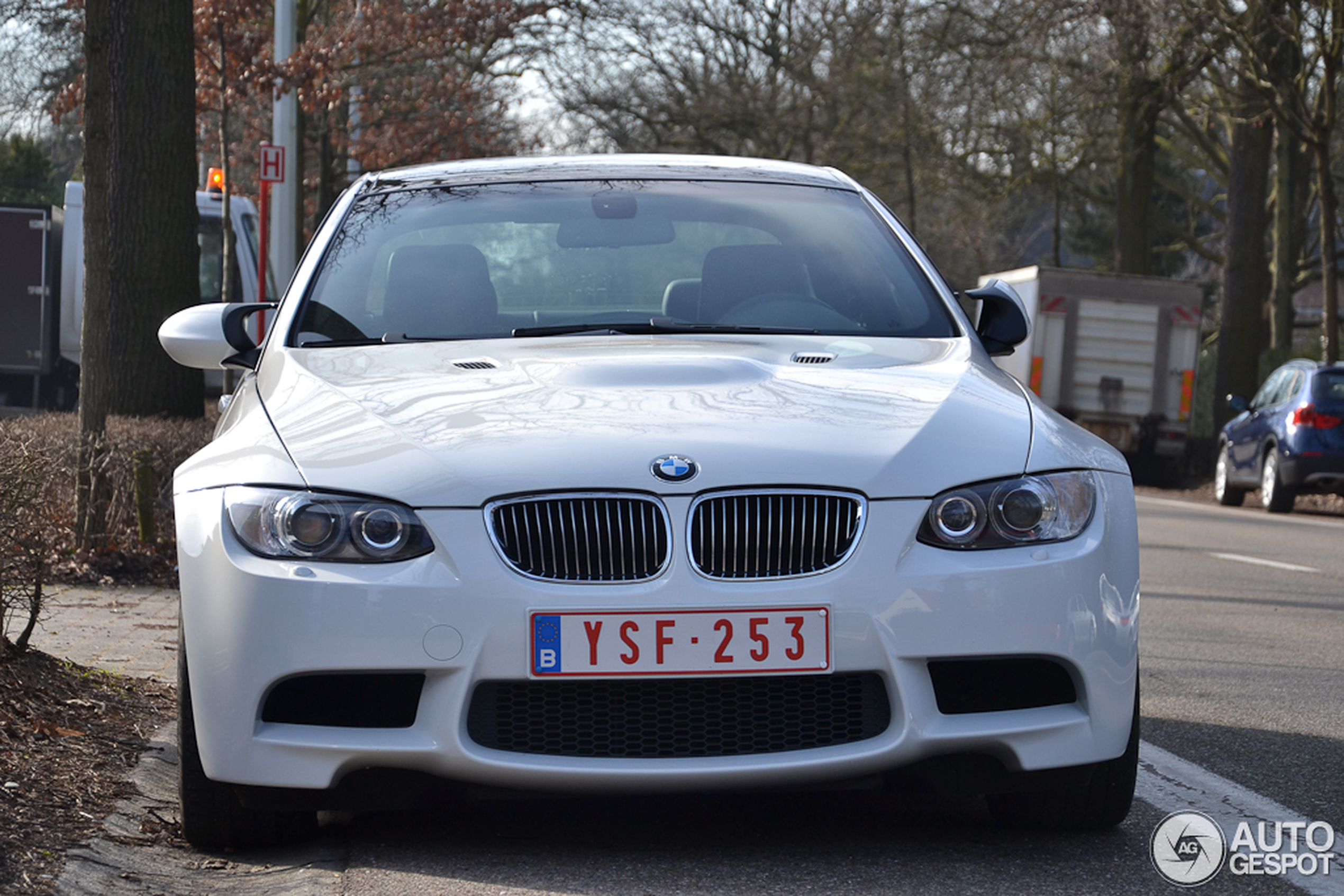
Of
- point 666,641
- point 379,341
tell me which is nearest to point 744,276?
point 379,341

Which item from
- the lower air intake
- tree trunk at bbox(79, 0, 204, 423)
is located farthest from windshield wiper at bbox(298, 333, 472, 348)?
tree trunk at bbox(79, 0, 204, 423)

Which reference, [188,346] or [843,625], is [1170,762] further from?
[188,346]

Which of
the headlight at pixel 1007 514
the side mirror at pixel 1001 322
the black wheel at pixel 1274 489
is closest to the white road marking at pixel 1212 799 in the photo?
the headlight at pixel 1007 514

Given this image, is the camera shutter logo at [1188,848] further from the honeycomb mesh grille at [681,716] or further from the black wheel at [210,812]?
the black wheel at [210,812]

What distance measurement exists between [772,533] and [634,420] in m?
0.41

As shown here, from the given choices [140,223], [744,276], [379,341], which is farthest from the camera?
[140,223]

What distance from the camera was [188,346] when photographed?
4.96 meters

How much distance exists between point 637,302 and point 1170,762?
6.48ft

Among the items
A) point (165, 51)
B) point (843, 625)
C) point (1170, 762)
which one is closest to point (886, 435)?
point (843, 625)

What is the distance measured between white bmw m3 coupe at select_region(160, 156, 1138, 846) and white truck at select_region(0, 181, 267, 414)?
1667cm

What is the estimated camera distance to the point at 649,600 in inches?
133

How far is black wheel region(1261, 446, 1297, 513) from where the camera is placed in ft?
60.9

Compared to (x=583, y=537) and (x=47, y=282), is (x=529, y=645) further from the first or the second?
A: (x=47, y=282)

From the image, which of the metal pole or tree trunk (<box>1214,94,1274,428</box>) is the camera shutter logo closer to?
the metal pole
